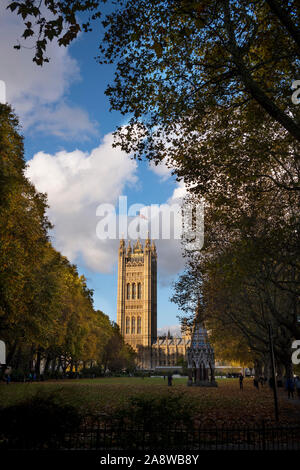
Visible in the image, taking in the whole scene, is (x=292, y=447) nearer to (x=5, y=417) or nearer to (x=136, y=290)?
(x=5, y=417)

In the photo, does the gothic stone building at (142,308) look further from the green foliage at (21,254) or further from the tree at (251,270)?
the green foliage at (21,254)

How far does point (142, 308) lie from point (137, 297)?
4.91m

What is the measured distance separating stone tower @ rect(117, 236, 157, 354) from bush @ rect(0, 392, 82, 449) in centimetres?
15276

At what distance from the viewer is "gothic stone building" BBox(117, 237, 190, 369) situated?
159375 mm

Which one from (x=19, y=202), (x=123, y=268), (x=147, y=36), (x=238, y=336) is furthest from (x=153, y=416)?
(x=123, y=268)

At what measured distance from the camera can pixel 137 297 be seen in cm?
16262

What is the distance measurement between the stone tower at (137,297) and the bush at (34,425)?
501 feet

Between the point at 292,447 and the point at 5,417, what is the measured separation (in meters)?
6.22

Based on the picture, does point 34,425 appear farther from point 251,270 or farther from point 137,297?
point 137,297

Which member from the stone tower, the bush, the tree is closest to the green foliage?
the tree

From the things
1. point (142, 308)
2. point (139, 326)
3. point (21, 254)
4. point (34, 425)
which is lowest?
point (34, 425)

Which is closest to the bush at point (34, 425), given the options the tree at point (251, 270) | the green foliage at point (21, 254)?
the tree at point (251, 270)

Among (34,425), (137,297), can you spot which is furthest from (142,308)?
(34,425)
